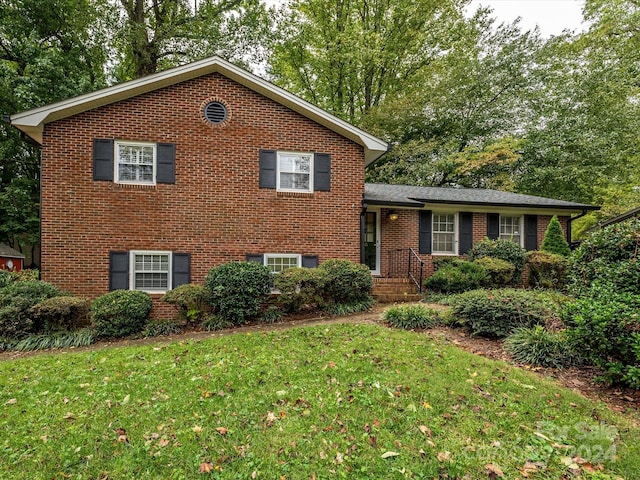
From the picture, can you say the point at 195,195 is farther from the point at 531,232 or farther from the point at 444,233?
the point at 531,232

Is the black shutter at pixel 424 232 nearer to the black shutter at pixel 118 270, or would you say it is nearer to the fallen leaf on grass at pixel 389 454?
the black shutter at pixel 118 270

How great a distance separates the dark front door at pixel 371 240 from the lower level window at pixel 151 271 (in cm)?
649

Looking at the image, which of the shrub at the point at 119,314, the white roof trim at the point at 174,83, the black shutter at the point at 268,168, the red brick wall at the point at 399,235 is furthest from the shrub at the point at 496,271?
the shrub at the point at 119,314

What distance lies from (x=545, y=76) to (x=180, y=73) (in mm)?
20309

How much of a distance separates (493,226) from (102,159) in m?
12.8

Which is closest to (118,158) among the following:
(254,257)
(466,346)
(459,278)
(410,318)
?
(254,257)

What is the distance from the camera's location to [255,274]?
26.0 feet

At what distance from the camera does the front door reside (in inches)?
466

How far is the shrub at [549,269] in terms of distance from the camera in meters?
10.5

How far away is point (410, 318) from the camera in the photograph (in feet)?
23.0

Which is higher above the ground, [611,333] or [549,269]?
[549,269]

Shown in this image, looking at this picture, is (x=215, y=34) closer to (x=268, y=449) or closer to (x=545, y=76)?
(x=545, y=76)

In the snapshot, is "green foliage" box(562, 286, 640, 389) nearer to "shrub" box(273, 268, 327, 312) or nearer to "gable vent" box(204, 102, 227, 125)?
"shrub" box(273, 268, 327, 312)

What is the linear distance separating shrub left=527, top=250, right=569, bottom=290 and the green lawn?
23.4ft
